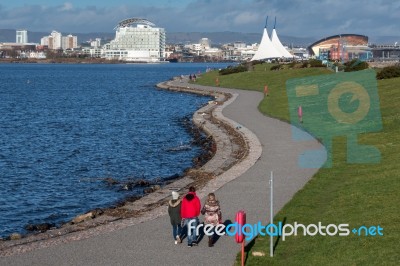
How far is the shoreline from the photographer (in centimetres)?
1351

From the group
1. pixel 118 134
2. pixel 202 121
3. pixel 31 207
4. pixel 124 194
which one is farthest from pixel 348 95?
pixel 31 207

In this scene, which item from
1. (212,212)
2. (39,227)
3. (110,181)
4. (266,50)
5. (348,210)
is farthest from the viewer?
(266,50)

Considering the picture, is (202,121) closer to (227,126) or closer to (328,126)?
(227,126)

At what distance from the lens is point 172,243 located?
1291cm

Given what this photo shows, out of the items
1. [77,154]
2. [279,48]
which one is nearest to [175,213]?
[77,154]

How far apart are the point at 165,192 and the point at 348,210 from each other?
5.38 metres

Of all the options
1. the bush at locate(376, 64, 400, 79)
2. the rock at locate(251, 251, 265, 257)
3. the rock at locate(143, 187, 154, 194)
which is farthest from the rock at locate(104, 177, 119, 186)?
the bush at locate(376, 64, 400, 79)

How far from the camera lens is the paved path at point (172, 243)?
11875 mm

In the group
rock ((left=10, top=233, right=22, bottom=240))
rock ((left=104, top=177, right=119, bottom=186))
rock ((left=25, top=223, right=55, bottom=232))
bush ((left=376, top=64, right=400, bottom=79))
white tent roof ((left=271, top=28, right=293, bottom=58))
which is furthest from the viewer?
white tent roof ((left=271, top=28, right=293, bottom=58))

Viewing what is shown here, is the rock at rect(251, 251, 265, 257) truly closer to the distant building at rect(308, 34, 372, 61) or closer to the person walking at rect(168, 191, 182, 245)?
the person walking at rect(168, 191, 182, 245)

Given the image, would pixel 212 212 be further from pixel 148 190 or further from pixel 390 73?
pixel 390 73

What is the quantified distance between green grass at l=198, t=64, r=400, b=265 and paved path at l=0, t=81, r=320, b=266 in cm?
48

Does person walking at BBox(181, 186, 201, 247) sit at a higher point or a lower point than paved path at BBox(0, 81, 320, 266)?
higher

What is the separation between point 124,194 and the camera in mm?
20312
